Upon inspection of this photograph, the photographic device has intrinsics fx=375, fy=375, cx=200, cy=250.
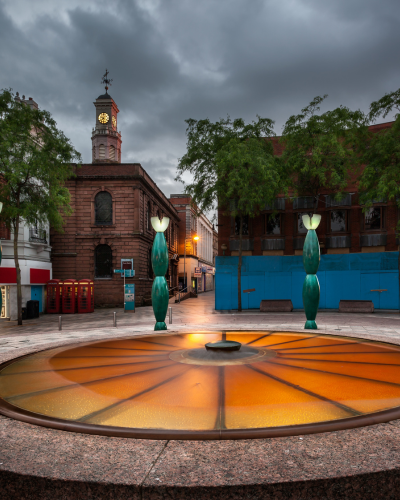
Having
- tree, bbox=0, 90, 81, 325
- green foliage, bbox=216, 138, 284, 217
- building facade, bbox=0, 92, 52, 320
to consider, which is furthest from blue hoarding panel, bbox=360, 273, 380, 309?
building facade, bbox=0, 92, 52, 320

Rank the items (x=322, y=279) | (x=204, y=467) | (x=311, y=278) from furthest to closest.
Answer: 1. (x=322, y=279)
2. (x=311, y=278)
3. (x=204, y=467)

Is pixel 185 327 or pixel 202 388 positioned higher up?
pixel 202 388

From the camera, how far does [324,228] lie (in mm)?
26484

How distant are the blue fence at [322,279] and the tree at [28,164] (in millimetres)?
11387

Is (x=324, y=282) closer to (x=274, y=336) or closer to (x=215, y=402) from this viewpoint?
(x=274, y=336)

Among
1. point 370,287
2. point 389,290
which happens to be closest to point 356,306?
point 370,287

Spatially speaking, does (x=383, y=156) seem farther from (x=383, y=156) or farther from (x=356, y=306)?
(x=356, y=306)

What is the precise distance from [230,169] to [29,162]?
10964 millimetres

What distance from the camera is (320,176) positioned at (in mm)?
22266

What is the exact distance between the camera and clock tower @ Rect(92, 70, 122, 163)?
239 feet

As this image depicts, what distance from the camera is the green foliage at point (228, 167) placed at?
21.7m

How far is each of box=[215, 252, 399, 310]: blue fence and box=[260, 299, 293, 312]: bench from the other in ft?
4.30

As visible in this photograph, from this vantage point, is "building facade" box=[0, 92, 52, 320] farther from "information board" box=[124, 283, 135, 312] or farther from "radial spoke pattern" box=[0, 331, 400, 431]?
"radial spoke pattern" box=[0, 331, 400, 431]

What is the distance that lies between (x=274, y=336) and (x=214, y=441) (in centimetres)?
594
